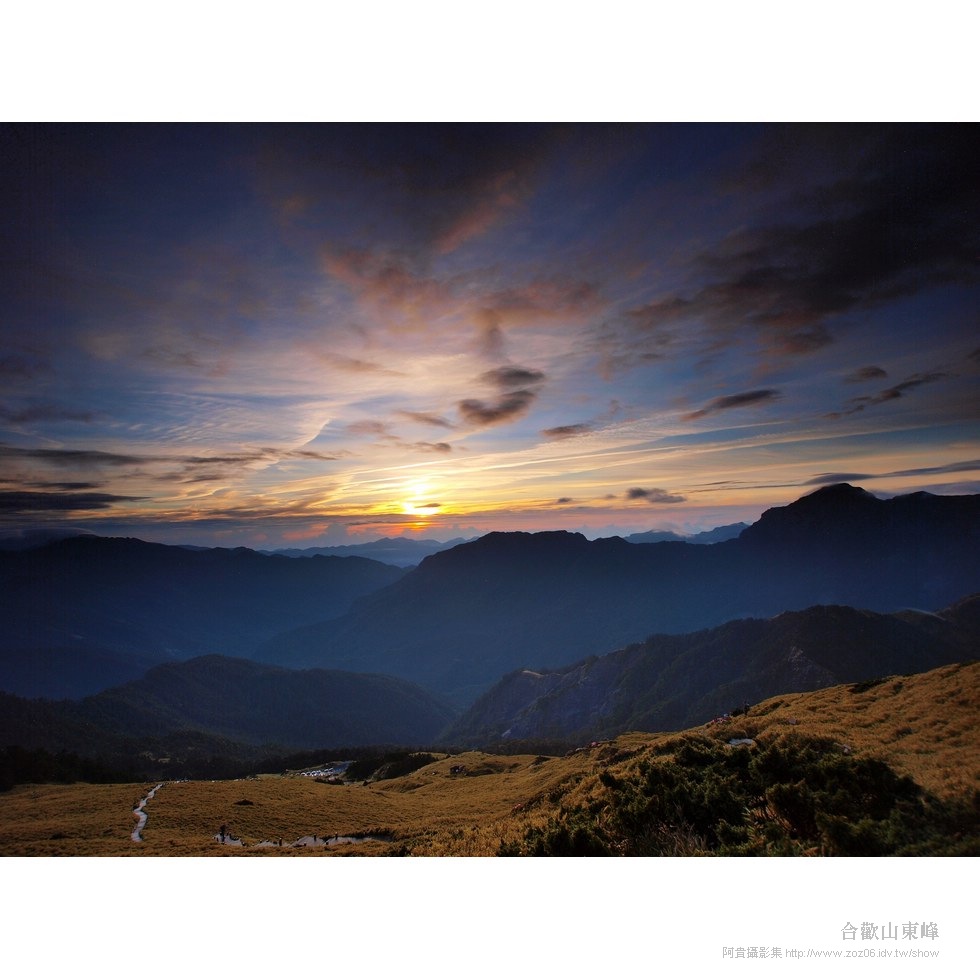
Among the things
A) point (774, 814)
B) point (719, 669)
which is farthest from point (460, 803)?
point (719, 669)

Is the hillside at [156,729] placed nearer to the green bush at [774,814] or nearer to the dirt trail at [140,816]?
the dirt trail at [140,816]

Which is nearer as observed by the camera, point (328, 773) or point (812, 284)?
point (812, 284)

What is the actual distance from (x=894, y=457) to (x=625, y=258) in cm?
1240

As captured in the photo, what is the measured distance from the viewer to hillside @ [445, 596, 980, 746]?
115125mm

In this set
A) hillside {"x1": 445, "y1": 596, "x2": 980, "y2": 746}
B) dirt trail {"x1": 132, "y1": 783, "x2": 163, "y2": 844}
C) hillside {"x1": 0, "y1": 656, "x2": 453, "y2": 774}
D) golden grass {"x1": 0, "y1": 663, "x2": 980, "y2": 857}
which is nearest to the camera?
golden grass {"x1": 0, "y1": 663, "x2": 980, "y2": 857}

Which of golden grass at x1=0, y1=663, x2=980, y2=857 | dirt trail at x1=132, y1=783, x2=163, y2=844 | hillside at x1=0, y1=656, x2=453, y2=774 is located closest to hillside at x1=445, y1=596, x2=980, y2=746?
hillside at x1=0, y1=656, x2=453, y2=774

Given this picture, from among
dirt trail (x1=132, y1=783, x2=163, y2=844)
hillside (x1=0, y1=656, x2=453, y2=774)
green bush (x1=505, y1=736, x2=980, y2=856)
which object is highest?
green bush (x1=505, y1=736, x2=980, y2=856)

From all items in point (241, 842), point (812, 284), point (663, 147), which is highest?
point (663, 147)

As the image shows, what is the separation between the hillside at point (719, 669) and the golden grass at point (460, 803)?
99.9m

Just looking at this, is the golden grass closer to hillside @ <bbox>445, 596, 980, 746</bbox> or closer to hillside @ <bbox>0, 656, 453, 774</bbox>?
hillside @ <bbox>0, 656, 453, 774</bbox>

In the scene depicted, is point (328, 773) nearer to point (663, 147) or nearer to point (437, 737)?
point (663, 147)

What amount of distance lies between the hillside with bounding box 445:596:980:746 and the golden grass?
99.9 meters

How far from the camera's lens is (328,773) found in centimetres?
7294
